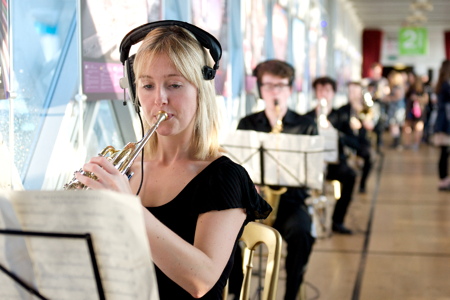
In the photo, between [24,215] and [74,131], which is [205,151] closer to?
[24,215]

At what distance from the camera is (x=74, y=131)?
2.71 meters

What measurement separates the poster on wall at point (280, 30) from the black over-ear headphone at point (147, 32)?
5.25 meters

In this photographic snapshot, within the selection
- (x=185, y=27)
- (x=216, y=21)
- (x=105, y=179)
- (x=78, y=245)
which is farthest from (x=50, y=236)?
(x=216, y=21)

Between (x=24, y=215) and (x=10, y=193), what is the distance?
44 mm

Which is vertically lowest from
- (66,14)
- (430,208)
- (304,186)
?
(430,208)

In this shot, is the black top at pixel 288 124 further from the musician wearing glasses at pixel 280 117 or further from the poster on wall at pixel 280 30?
the poster on wall at pixel 280 30

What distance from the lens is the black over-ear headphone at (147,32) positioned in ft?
5.72

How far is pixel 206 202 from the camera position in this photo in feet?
5.29

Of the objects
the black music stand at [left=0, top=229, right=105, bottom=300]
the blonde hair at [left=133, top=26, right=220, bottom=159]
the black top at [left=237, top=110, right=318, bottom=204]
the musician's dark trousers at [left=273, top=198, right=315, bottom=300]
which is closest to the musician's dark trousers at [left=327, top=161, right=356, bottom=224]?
the black top at [left=237, top=110, right=318, bottom=204]

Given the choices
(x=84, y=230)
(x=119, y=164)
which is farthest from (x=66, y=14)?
(x=84, y=230)

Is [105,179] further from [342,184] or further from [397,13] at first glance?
[397,13]

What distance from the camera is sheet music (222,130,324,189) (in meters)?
3.57

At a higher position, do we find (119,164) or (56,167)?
(119,164)

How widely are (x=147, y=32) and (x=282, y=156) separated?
76.0 inches
